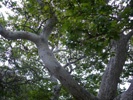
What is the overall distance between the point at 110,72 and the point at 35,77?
2.84 m

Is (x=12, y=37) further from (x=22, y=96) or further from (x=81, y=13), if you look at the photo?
(x=22, y=96)

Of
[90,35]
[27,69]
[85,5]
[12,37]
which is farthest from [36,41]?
[27,69]

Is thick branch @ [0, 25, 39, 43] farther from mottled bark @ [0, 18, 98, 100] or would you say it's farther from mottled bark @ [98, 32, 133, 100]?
mottled bark @ [98, 32, 133, 100]

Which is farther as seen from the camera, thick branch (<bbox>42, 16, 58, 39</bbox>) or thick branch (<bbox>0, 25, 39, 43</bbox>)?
thick branch (<bbox>42, 16, 58, 39</bbox>)

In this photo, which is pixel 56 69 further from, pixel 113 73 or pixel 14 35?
pixel 113 73

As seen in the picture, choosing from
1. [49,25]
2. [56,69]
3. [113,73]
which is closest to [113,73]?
[113,73]

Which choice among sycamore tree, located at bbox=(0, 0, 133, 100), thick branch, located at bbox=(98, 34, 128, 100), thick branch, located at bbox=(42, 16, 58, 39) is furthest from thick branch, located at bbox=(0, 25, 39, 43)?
thick branch, located at bbox=(98, 34, 128, 100)

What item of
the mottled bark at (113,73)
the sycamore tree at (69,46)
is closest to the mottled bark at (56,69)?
the sycamore tree at (69,46)

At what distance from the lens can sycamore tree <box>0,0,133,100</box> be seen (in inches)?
118

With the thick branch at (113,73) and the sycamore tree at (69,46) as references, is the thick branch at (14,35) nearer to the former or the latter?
the sycamore tree at (69,46)

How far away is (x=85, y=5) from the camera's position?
293 centimetres

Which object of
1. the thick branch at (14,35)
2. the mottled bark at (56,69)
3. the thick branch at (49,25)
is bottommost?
the mottled bark at (56,69)

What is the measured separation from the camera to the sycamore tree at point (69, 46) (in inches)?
118

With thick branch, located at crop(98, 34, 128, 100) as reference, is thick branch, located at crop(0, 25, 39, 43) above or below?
above
